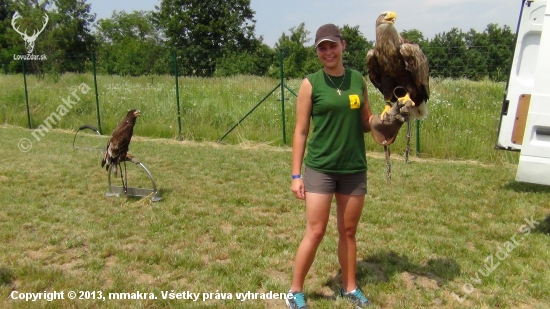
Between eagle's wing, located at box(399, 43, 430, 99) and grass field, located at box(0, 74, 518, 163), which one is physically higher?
eagle's wing, located at box(399, 43, 430, 99)

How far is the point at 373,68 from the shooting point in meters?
3.08

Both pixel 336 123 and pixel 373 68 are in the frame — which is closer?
pixel 336 123

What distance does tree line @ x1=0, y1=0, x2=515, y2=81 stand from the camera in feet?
31.9

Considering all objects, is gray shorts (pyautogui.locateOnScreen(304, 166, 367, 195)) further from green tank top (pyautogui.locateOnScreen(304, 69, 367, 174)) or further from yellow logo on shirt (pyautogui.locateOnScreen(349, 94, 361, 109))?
yellow logo on shirt (pyautogui.locateOnScreen(349, 94, 361, 109))

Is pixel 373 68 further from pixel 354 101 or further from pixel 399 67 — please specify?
pixel 354 101

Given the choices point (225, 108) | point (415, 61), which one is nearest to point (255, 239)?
point (415, 61)

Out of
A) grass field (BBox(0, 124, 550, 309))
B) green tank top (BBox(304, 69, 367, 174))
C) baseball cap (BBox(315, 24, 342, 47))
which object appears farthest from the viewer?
grass field (BBox(0, 124, 550, 309))

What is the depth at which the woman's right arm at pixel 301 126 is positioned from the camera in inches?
111

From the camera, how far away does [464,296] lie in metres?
3.29

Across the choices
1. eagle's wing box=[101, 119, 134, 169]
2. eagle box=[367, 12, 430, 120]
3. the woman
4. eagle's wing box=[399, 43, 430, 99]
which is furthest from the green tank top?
eagle's wing box=[101, 119, 134, 169]

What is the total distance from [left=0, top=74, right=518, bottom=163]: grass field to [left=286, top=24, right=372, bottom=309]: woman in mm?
6182

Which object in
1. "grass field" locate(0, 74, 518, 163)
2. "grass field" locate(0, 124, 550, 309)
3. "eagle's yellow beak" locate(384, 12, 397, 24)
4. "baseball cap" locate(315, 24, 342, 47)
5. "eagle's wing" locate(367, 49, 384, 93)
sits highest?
"eagle's yellow beak" locate(384, 12, 397, 24)

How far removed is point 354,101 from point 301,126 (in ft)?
1.25

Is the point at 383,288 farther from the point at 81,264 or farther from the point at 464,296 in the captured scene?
the point at 81,264
